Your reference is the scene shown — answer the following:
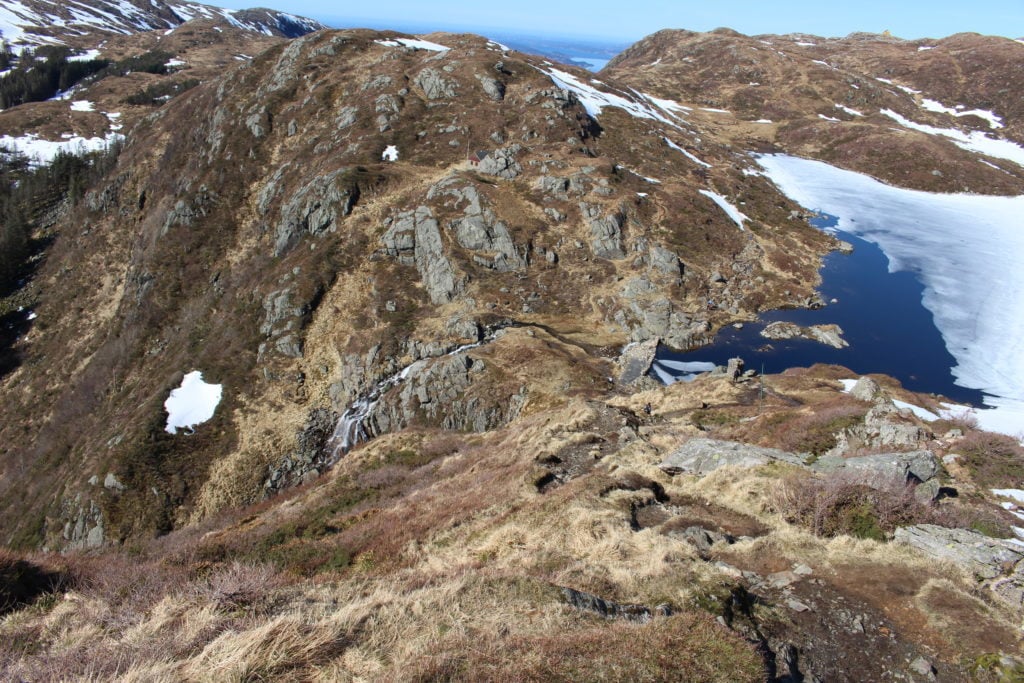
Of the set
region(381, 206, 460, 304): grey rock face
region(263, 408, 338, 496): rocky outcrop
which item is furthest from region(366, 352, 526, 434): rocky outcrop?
region(381, 206, 460, 304): grey rock face

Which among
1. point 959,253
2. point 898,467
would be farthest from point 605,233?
point 959,253

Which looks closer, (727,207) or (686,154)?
(727,207)

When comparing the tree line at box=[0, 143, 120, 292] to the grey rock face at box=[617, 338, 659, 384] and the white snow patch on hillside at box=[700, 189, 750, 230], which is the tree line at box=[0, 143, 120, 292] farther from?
the white snow patch on hillside at box=[700, 189, 750, 230]

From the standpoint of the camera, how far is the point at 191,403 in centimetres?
4978

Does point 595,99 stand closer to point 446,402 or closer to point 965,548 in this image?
point 446,402

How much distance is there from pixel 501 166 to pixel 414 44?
5044cm

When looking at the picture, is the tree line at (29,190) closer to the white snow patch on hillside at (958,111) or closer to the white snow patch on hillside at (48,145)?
the white snow patch on hillside at (48,145)

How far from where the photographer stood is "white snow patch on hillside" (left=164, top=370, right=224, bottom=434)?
4781 centimetres

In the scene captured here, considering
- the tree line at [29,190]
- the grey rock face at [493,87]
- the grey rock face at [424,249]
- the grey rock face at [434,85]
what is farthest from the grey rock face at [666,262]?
the tree line at [29,190]

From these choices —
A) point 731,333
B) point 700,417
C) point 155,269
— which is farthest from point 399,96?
point 700,417

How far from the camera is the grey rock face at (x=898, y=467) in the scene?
1855 centimetres

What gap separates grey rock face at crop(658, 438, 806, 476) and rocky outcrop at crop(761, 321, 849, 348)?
3623 cm

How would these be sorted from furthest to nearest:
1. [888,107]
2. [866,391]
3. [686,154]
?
[888,107], [686,154], [866,391]

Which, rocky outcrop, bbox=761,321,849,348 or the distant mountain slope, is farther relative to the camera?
the distant mountain slope
